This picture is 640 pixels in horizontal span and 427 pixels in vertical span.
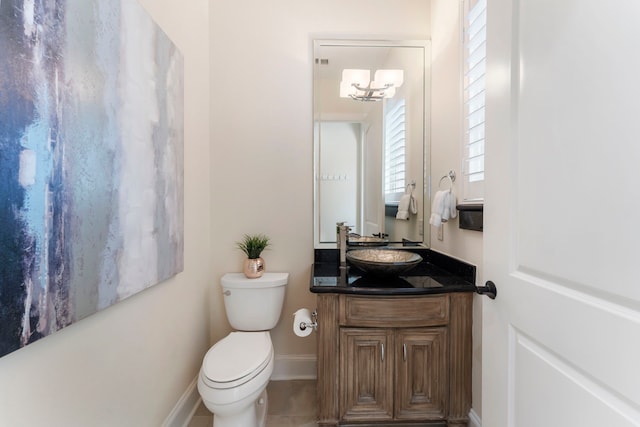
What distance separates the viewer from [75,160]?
83 cm

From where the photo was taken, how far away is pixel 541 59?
2.42 ft

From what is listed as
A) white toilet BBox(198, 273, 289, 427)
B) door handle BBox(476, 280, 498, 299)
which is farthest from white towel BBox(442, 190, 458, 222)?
white toilet BBox(198, 273, 289, 427)

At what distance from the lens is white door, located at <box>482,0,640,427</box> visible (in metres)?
0.55

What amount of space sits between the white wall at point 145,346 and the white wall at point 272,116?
0.33ft

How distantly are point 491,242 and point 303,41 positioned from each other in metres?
1.77

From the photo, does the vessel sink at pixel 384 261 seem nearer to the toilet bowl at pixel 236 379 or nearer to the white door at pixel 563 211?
the white door at pixel 563 211

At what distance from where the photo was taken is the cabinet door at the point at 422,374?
1.43 meters

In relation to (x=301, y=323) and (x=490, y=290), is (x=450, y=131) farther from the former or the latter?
(x=301, y=323)

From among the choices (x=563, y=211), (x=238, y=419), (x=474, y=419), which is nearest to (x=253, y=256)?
(x=238, y=419)

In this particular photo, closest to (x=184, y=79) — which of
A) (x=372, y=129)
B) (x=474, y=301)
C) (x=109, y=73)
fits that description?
(x=109, y=73)

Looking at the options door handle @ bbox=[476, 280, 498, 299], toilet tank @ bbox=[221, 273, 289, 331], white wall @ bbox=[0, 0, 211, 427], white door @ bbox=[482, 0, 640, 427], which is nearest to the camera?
white door @ bbox=[482, 0, 640, 427]

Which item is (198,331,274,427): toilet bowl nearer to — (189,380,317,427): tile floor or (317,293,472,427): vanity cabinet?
(189,380,317,427): tile floor

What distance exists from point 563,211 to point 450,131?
1.13 m

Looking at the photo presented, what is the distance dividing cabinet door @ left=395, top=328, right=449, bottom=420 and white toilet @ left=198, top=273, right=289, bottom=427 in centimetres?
67
